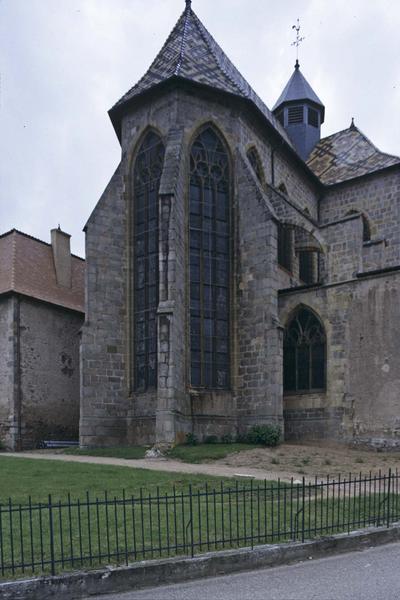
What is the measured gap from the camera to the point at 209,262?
68.3 ft

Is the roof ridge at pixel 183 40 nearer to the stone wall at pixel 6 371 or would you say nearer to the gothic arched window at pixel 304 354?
the gothic arched window at pixel 304 354

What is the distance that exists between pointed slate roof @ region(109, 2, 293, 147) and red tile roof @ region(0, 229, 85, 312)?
21.4 feet

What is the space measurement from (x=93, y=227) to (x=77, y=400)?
7.67m

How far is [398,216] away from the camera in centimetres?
2811

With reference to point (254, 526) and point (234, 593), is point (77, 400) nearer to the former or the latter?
point (254, 526)

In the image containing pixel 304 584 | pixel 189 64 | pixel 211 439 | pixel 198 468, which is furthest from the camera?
pixel 189 64

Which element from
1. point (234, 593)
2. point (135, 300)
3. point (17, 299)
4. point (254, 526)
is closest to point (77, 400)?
point (17, 299)

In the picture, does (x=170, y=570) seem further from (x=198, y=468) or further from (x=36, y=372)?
(x=36, y=372)

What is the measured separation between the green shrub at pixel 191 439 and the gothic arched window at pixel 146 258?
6.38 feet

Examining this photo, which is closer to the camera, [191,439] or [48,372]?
[191,439]

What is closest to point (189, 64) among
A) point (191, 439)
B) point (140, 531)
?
point (191, 439)

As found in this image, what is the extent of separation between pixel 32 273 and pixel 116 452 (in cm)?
967

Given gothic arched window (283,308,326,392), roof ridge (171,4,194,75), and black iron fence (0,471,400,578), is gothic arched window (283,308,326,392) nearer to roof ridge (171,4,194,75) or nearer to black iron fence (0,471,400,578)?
roof ridge (171,4,194,75)

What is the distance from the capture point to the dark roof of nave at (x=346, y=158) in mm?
29189
